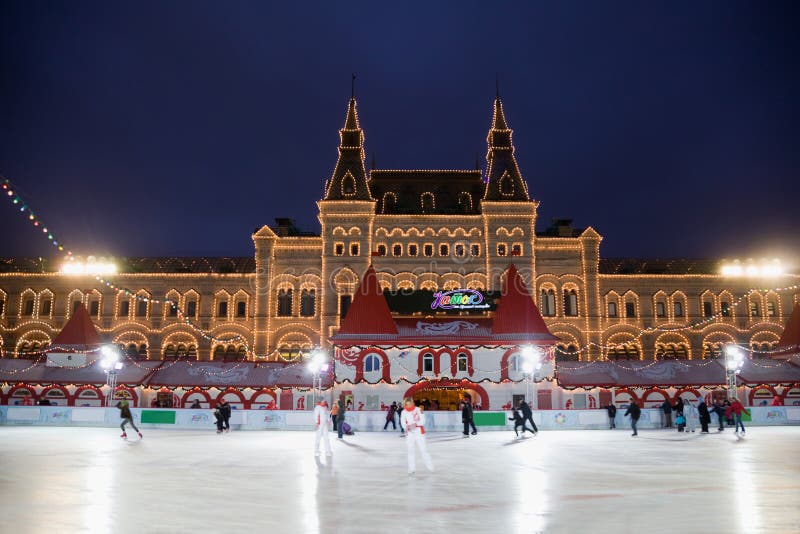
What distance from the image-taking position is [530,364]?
3228cm

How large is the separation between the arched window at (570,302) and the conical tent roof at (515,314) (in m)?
14.7

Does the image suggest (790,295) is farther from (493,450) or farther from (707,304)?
(493,450)

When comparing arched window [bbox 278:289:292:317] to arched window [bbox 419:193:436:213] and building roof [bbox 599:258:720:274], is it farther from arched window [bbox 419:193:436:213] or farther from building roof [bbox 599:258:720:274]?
building roof [bbox 599:258:720:274]

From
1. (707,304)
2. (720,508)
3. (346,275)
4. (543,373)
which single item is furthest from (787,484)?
(707,304)

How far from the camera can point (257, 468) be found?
557 inches

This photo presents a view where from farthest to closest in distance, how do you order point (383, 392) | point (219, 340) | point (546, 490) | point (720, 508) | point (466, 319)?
point (219, 340), point (466, 319), point (383, 392), point (546, 490), point (720, 508)

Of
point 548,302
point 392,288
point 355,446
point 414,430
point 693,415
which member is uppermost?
point 392,288

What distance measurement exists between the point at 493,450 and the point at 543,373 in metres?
20.6

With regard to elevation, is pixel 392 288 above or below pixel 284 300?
above

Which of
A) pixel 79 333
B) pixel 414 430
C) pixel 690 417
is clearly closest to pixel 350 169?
Result: pixel 79 333

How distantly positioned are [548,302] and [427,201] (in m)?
13.6

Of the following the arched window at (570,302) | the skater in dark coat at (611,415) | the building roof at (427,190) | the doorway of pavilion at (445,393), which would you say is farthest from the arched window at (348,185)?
the skater in dark coat at (611,415)

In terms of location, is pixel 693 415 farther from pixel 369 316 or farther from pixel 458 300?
pixel 369 316

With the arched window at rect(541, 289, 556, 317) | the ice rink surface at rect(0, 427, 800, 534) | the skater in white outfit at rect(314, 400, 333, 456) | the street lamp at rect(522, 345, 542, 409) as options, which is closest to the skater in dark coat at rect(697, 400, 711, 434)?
the ice rink surface at rect(0, 427, 800, 534)
